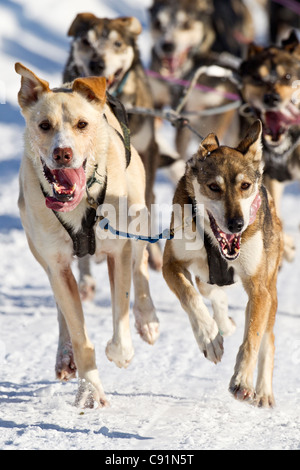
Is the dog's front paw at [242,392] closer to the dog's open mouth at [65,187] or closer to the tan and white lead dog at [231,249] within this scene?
the tan and white lead dog at [231,249]

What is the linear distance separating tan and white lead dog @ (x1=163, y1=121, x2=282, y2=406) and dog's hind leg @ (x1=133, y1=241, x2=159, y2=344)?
1.15ft

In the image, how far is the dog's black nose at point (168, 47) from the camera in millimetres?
7559

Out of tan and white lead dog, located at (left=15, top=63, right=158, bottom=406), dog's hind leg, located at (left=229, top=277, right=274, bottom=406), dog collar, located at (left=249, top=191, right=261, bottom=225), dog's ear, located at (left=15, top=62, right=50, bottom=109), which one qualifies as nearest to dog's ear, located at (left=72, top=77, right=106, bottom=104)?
tan and white lead dog, located at (left=15, top=63, right=158, bottom=406)

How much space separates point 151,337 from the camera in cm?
423

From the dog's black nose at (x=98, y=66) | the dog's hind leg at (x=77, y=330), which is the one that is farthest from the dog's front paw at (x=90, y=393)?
the dog's black nose at (x=98, y=66)

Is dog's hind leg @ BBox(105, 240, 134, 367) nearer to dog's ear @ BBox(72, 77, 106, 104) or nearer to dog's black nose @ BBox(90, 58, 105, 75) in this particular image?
dog's ear @ BBox(72, 77, 106, 104)

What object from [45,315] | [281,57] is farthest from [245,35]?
[45,315]

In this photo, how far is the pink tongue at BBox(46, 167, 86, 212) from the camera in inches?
139

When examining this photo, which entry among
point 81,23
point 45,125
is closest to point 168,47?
point 81,23

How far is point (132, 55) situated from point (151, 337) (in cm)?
223

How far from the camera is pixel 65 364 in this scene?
4.18m

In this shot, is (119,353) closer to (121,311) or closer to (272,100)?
(121,311)

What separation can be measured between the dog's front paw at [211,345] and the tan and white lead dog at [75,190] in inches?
17.9
